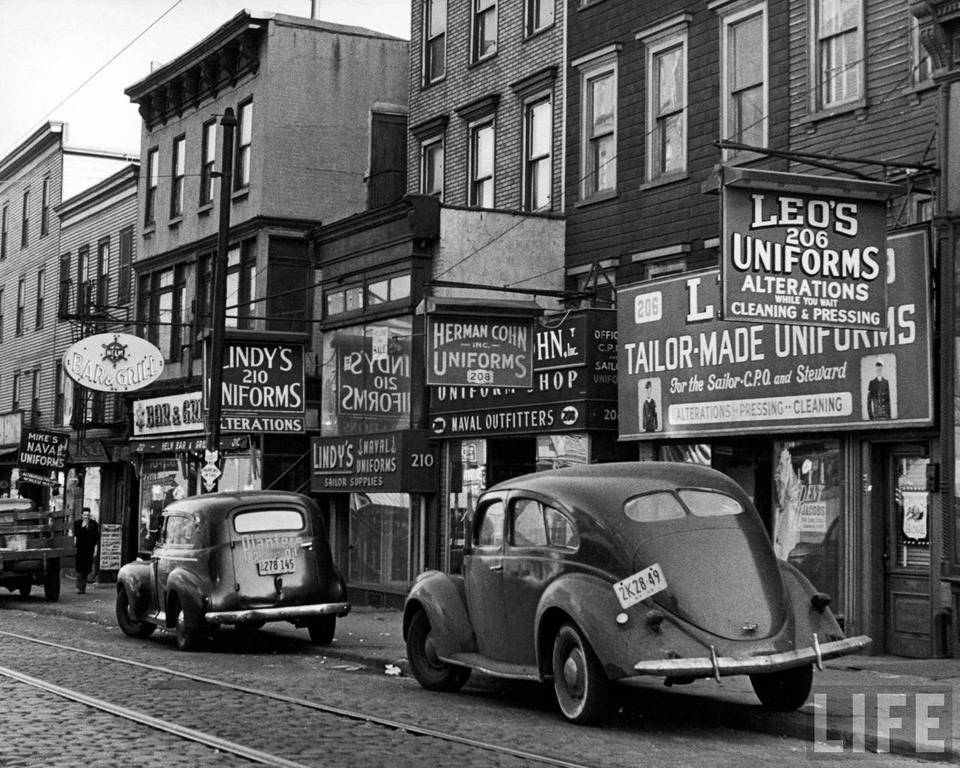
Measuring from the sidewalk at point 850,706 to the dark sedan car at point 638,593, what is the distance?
1.33 ft

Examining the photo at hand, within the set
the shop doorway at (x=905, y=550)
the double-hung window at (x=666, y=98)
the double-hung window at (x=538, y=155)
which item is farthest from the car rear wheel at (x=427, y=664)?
the double-hung window at (x=538, y=155)

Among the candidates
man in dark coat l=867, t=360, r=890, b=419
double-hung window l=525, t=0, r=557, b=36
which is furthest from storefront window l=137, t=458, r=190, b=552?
man in dark coat l=867, t=360, r=890, b=419

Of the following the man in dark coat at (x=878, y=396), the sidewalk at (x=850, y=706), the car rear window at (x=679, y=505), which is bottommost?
the sidewalk at (x=850, y=706)

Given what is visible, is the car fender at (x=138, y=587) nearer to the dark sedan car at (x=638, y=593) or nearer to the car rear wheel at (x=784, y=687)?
the dark sedan car at (x=638, y=593)

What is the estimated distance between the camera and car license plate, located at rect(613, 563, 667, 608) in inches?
450

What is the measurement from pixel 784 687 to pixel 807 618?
61 centimetres

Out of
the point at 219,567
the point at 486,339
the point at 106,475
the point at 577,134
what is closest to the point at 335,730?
the point at 219,567

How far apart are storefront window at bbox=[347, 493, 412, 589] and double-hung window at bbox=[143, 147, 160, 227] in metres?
14.2

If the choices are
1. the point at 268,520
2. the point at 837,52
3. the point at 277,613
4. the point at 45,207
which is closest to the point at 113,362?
the point at 268,520

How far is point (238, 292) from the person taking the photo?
115 ft

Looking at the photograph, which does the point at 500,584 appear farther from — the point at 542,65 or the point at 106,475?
the point at 106,475

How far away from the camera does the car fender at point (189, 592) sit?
18.7 metres

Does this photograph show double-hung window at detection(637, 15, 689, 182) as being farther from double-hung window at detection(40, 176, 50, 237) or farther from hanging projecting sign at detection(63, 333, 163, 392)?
double-hung window at detection(40, 176, 50, 237)

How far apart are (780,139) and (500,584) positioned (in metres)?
9.55
